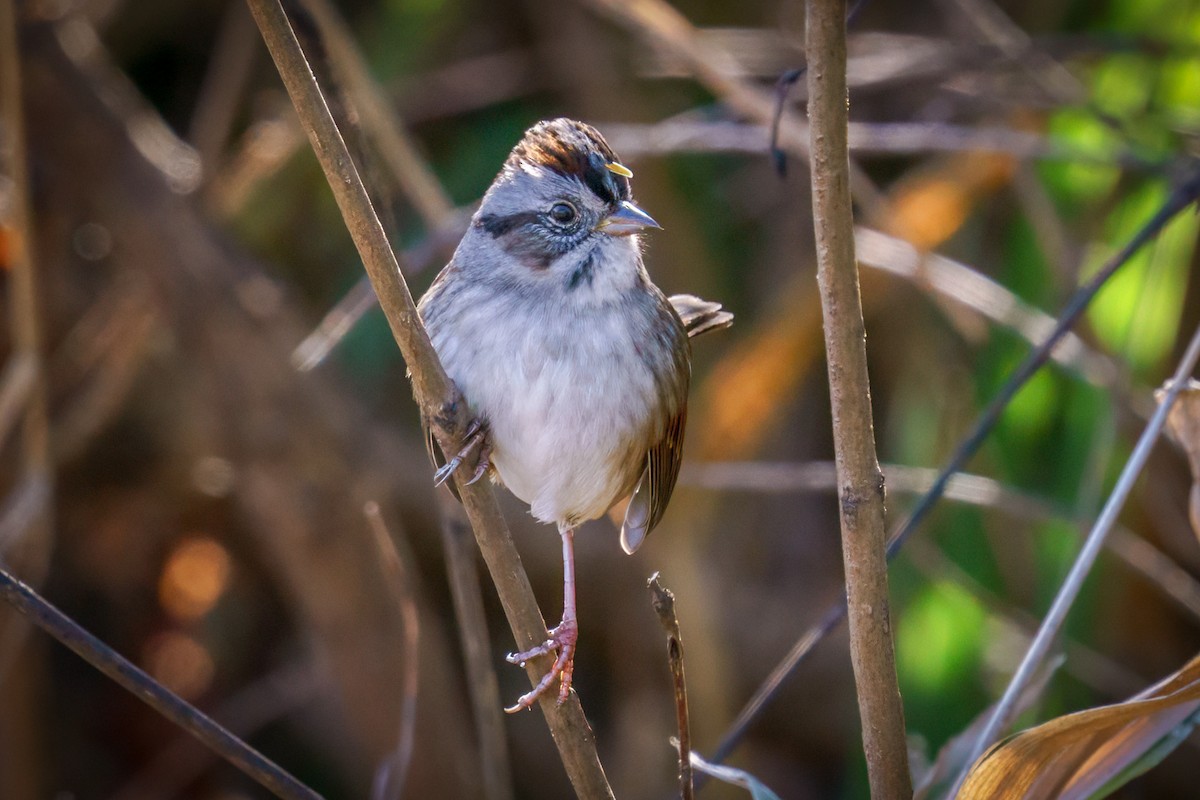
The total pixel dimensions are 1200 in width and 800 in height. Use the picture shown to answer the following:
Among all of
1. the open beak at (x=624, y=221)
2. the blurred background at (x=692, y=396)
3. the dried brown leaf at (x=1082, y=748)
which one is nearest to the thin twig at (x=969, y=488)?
the blurred background at (x=692, y=396)

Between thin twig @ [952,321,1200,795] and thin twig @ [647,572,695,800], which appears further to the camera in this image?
thin twig @ [952,321,1200,795]

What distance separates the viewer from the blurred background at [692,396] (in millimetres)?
2965

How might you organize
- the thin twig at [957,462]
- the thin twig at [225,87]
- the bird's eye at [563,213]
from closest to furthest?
1. the thin twig at [957,462]
2. the bird's eye at [563,213]
3. the thin twig at [225,87]

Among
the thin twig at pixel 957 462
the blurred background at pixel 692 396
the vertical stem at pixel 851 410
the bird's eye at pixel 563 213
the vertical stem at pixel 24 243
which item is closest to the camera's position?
the vertical stem at pixel 851 410

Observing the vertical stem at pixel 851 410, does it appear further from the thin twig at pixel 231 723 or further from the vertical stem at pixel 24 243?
the thin twig at pixel 231 723

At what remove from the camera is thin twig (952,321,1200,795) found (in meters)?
1.68

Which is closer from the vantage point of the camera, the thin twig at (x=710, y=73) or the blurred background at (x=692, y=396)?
the thin twig at (x=710, y=73)

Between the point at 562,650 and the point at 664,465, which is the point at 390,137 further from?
the point at 562,650

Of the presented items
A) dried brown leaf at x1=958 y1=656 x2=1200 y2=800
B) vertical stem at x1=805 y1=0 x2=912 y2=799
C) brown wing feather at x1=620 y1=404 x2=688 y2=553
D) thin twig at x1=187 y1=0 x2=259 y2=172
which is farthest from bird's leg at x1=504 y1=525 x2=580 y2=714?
thin twig at x1=187 y1=0 x2=259 y2=172

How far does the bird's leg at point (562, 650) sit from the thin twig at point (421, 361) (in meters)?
0.02

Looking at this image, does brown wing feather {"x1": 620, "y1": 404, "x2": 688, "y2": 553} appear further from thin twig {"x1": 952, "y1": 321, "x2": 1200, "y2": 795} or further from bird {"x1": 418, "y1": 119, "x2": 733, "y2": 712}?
thin twig {"x1": 952, "y1": 321, "x2": 1200, "y2": 795}

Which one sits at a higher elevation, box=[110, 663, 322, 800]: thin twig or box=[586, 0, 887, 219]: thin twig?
box=[586, 0, 887, 219]: thin twig

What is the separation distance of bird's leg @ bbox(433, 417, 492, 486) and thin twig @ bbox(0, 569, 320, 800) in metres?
0.44

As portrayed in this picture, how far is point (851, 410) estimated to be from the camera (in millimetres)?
1351
